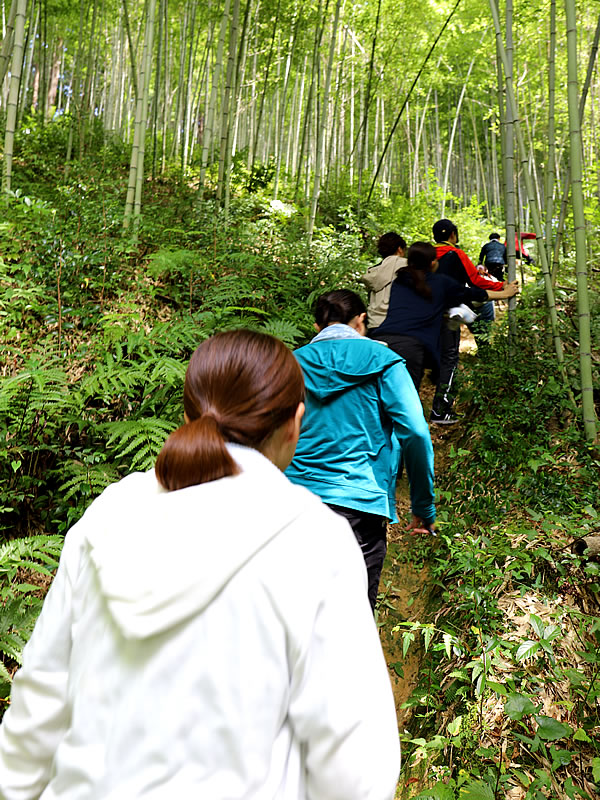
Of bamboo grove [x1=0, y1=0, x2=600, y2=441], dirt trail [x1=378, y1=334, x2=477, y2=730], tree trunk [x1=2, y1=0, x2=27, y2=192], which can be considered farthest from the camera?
bamboo grove [x1=0, y1=0, x2=600, y2=441]

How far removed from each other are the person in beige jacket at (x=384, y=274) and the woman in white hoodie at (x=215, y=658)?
124 inches

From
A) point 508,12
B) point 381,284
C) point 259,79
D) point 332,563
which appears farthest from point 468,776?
point 259,79

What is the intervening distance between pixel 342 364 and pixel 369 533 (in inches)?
23.2

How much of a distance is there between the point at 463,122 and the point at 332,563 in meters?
20.7

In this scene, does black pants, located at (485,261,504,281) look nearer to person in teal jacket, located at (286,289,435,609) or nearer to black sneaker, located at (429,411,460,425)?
black sneaker, located at (429,411,460,425)

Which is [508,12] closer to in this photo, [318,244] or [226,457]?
[318,244]

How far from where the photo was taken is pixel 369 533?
1.94 meters

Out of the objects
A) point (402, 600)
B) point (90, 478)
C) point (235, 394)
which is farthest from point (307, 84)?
point (235, 394)

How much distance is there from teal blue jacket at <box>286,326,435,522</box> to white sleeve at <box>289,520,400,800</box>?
114 centimetres

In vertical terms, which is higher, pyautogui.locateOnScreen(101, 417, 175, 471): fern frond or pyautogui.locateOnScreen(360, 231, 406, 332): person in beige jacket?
pyautogui.locateOnScreen(360, 231, 406, 332): person in beige jacket

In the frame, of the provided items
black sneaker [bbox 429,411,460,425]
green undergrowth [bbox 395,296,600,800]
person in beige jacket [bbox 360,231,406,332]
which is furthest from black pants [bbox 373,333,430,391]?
black sneaker [bbox 429,411,460,425]

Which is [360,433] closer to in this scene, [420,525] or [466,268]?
[420,525]

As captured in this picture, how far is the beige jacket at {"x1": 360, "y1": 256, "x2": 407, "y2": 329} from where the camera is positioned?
3812 mm

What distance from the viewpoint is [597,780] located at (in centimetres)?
168
